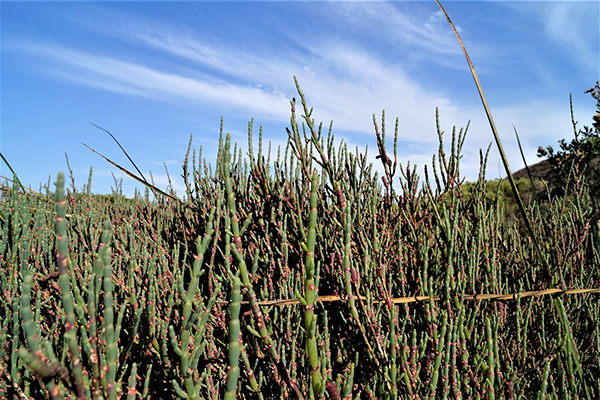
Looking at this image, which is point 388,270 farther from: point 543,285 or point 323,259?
point 543,285

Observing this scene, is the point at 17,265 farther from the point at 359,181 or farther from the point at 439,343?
the point at 439,343

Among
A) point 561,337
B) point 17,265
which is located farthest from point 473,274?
point 17,265

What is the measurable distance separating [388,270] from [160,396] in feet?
5.04

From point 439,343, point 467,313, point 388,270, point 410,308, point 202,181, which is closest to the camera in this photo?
point 439,343

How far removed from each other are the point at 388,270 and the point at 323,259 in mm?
563

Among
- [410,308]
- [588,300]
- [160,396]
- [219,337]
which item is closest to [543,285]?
[588,300]

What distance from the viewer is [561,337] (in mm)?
2104

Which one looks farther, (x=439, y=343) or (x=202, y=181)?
(x=202, y=181)

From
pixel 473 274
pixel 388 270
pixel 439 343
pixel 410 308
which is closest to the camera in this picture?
pixel 439 343

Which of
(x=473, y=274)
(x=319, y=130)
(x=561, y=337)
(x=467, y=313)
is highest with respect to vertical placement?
(x=319, y=130)

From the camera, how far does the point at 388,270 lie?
8.13 ft

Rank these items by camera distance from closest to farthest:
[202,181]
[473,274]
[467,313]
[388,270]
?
1. [473,274]
2. [467,313]
3. [388,270]
4. [202,181]

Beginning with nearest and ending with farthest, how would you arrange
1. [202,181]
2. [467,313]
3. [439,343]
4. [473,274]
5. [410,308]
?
[439,343] → [473,274] → [467,313] → [410,308] → [202,181]

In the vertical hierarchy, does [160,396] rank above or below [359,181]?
below
